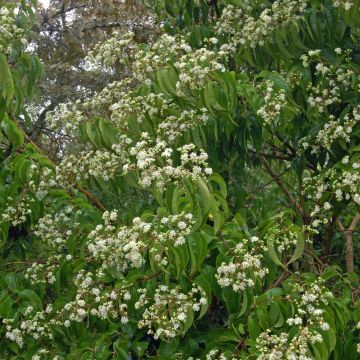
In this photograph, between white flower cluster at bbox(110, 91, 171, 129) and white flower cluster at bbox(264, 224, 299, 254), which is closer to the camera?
white flower cluster at bbox(264, 224, 299, 254)

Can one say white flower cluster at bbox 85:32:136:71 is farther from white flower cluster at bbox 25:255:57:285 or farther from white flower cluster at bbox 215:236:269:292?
white flower cluster at bbox 215:236:269:292

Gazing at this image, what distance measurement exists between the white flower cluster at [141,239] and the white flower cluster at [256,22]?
126cm

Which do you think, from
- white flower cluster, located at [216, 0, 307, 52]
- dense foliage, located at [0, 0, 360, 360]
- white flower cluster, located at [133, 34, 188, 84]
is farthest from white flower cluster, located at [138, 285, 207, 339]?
white flower cluster, located at [216, 0, 307, 52]

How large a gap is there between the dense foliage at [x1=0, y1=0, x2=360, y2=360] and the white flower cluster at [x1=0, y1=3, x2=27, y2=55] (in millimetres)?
12

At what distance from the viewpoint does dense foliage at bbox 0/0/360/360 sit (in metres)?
2.37

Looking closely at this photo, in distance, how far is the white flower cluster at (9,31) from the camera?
295 centimetres

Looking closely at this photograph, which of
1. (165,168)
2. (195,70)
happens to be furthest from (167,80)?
(165,168)

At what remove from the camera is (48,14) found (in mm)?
10859

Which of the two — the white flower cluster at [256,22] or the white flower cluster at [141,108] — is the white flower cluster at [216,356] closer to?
the white flower cluster at [141,108]

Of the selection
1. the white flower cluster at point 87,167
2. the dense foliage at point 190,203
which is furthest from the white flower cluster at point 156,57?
the white flower cluster at point 87,167

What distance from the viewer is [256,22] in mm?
3262

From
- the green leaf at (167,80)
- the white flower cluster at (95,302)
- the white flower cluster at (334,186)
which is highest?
the green leaf at (167,80)

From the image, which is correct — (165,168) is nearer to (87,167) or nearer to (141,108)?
(141,108)

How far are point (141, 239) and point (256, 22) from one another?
1.44m
